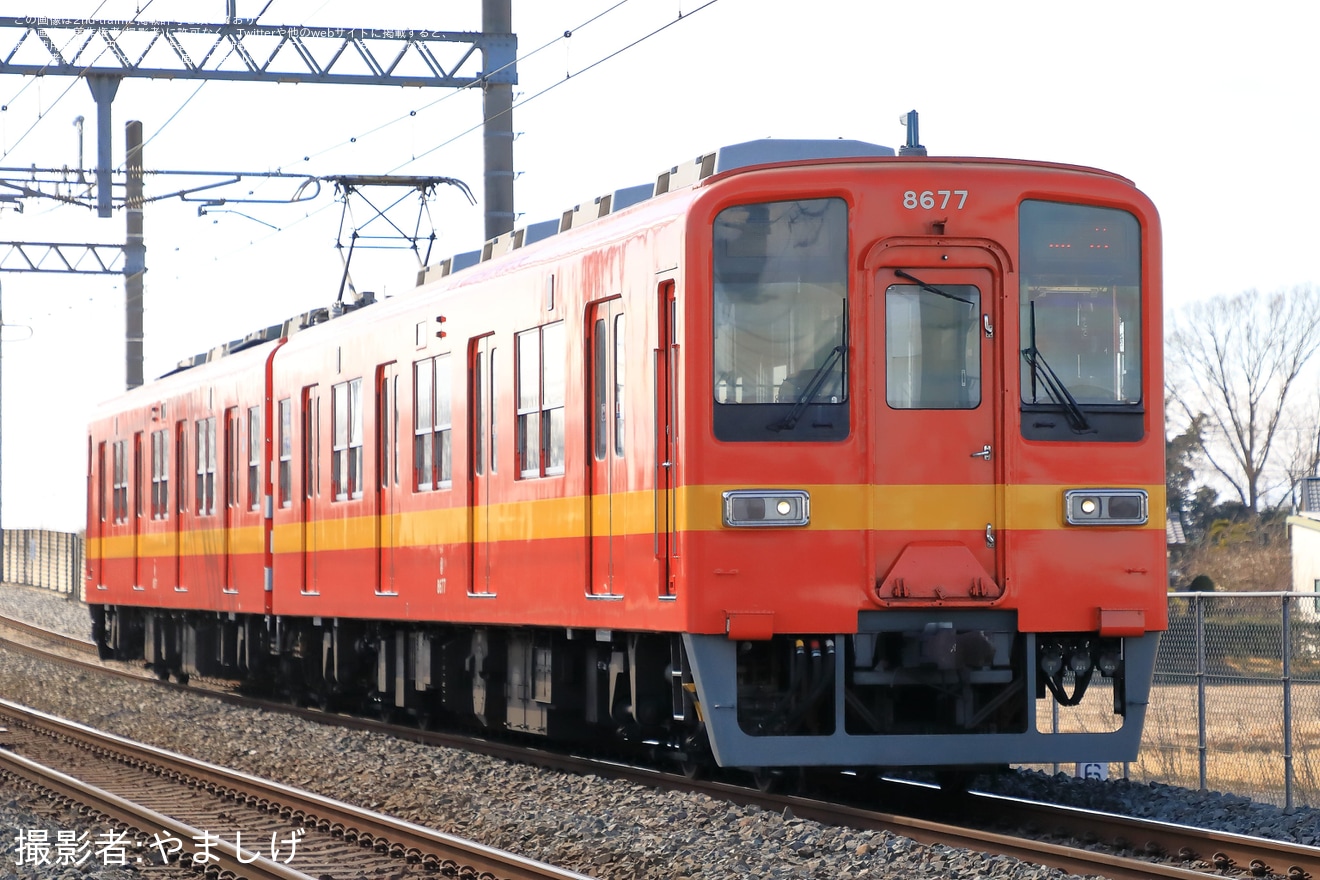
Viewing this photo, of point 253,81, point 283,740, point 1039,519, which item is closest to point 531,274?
point 1039,519

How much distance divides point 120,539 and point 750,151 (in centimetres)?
1569

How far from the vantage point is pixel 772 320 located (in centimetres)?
970

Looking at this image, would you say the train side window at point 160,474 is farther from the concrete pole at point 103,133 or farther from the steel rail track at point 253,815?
the steel rail track at point 253,815

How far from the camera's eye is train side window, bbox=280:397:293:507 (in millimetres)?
17062

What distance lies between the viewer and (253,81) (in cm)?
1911

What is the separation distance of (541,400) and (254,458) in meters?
7.12

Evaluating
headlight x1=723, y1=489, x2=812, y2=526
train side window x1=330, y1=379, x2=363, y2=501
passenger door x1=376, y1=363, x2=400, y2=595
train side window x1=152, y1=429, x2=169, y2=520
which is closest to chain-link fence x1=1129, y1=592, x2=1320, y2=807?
headlight x1=723, y1=489, x2=812, y2=526

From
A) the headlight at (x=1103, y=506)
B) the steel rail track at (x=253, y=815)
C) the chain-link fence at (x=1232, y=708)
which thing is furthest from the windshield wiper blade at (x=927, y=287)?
the steel rail track at (x=253, y=815)


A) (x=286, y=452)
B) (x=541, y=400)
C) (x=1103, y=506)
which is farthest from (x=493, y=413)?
(x=286, y=452)

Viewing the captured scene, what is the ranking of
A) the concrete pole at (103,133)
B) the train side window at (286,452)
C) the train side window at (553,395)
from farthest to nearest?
the concrete pole at (103,133) → the train side window at (286,452) → the train side window at (553,395)

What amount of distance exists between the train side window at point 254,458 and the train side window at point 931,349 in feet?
A: 31.1

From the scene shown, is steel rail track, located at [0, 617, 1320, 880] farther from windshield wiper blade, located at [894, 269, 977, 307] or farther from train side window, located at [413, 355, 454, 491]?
train side window, located at [413, 355, 454, 491]

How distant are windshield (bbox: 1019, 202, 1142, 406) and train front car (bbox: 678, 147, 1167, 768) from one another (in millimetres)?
11

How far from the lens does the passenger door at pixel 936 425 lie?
31.7 feet
